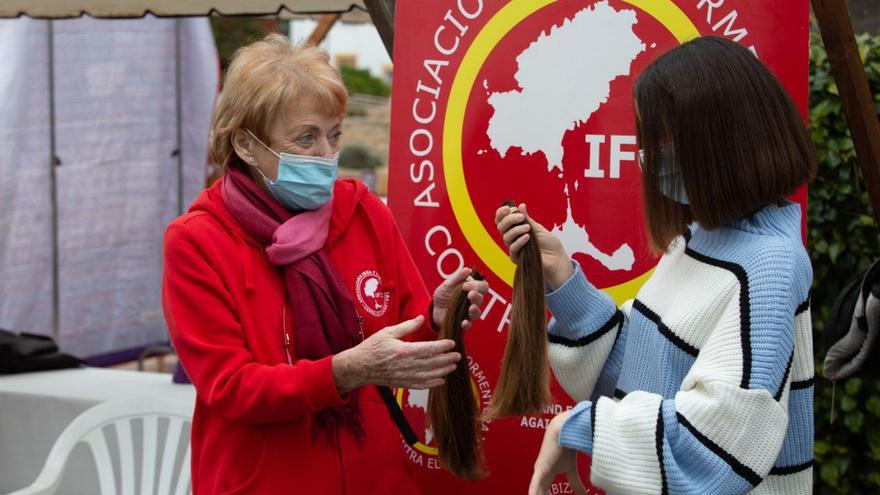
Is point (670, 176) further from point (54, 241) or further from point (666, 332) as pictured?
point (54, 241)

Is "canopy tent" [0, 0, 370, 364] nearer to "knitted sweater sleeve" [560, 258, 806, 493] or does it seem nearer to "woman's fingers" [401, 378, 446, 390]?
"woman's fingers" [401, 378, 446, 390]

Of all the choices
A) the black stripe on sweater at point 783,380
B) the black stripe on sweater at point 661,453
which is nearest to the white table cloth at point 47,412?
the black stripe on sweater at point 661,453

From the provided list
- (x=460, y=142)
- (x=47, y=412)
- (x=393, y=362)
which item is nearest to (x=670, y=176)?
(x=393, y=362)

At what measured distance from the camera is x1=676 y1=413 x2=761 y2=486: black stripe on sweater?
5.69ft

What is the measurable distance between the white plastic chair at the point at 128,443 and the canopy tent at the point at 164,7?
1701 millimetres

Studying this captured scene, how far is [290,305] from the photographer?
2.41 meters

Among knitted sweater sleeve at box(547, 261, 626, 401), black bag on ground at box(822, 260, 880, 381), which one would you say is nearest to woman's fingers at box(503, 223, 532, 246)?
knitted sweater sleeve at box(547, 261, 626, 401)

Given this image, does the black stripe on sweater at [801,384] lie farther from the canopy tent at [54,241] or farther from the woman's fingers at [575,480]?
the canopy tent at [54,241]

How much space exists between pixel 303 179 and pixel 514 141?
2.33 ft

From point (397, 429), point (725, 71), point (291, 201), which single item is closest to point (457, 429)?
point (397, 429)

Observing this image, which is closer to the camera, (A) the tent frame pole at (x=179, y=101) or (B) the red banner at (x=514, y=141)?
(B) the red banner at (x=514, y=141)

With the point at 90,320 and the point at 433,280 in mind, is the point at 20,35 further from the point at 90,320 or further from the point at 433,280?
the point at 433,280

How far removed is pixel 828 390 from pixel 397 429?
2206mm

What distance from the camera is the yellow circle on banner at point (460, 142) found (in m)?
2.90
